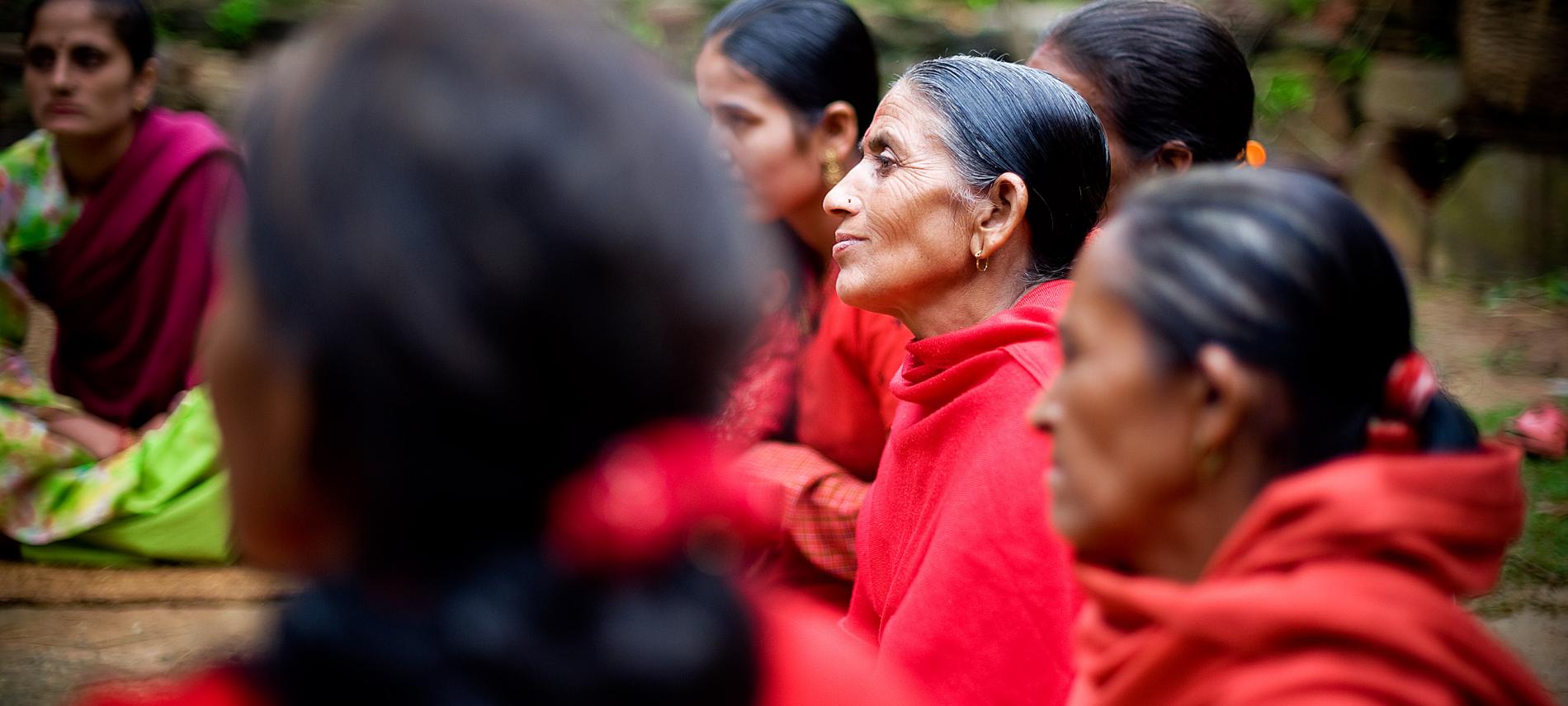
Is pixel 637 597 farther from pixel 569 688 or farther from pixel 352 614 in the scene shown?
pixel 352 614

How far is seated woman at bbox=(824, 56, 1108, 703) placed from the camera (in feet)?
6.43

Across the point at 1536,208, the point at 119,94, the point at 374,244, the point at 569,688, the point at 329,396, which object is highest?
the point at 374,244

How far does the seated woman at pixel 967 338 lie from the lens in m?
1.96

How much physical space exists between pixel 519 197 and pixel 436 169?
0.06 m

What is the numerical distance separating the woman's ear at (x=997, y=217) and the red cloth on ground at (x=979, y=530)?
0.40ft

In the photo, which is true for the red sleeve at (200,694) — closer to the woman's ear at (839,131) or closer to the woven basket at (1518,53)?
the woman's ear at (839,131)

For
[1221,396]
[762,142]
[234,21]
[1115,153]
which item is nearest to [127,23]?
[234,21]

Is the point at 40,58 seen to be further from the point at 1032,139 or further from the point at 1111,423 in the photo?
the point at 1111,423

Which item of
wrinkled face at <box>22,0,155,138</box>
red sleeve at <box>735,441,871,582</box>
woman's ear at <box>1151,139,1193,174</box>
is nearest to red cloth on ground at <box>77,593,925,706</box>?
red sleeve at <box>735,441,871,582</box>

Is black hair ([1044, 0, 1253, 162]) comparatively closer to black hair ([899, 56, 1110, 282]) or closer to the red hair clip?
black hair ([899, 56, 1110, 282])

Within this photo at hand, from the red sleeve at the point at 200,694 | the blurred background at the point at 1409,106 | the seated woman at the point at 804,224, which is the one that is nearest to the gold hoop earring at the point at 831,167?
the seated woman at the point at 804,224

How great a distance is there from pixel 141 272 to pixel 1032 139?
Answer: 3733 millimetres

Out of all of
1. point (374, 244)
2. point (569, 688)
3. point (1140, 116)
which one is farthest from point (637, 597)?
point (1140, 116)

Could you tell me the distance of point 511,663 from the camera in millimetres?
869
